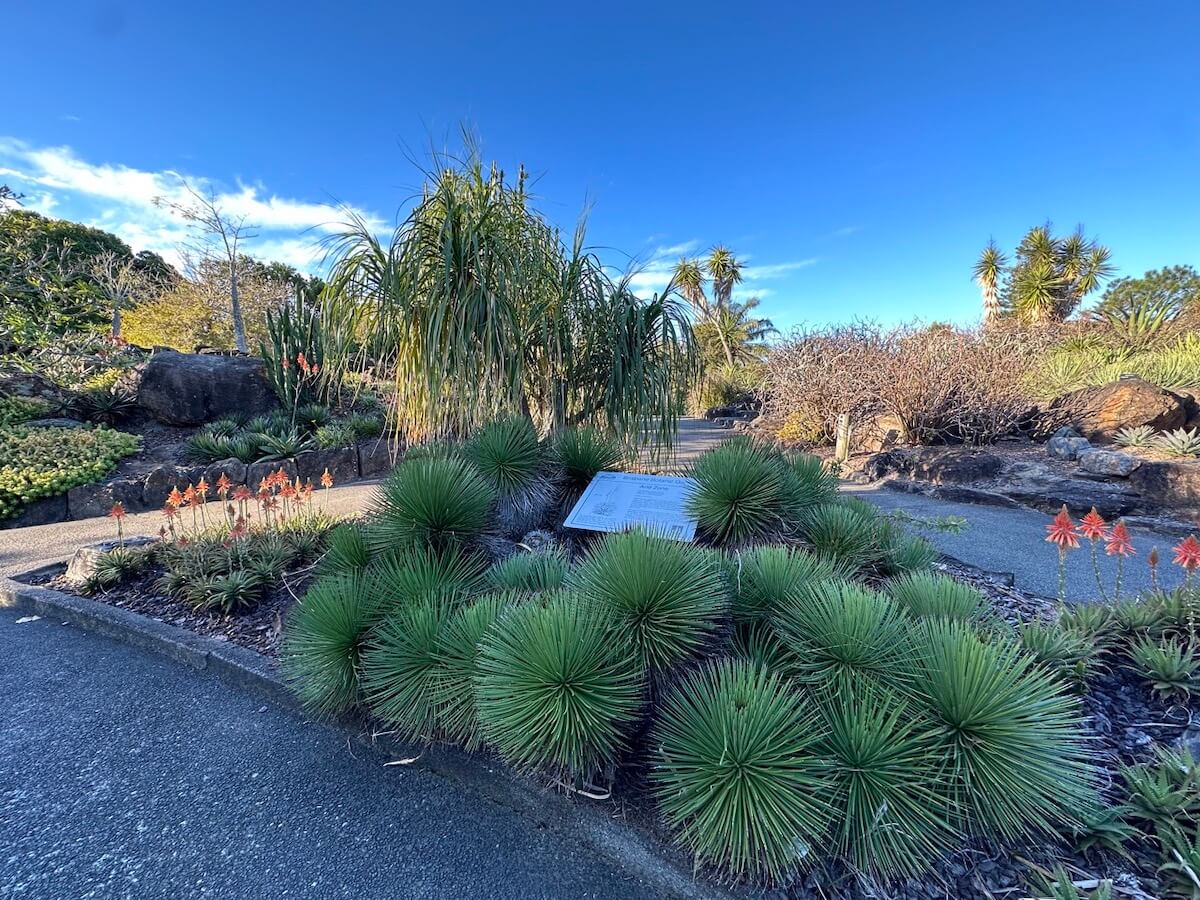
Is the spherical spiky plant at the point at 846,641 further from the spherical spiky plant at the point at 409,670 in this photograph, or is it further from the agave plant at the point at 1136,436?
the agave plant at the point at 1136,436

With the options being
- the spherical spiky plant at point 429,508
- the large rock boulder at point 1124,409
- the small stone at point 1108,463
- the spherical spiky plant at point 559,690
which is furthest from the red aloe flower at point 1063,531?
the large rock boulder at point 1124,409

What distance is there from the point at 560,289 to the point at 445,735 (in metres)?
2.99

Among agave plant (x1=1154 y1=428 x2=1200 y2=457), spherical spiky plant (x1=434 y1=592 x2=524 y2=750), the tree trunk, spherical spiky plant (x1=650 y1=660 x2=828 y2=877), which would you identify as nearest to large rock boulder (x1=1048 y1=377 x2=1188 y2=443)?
A: agave plant (x1=1154 y1=428 x2=1200 y2=457)

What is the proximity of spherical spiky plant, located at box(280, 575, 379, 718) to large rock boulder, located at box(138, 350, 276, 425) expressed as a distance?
8286 mm

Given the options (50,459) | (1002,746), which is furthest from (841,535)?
(50,459)

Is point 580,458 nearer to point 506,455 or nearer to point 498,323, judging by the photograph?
point 506,455

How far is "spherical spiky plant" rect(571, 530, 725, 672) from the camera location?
1.51m

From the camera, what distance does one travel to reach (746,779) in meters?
1.17

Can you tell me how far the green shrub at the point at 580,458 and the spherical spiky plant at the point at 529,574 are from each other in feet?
3.74

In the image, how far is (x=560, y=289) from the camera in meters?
3.68

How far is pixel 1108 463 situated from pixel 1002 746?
20.6 feet

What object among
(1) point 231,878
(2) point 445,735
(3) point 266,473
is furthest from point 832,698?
(3) point 266,473

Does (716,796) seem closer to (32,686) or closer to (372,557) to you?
(372,557)

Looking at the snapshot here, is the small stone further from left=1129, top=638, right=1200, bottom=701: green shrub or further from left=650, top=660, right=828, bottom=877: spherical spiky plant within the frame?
left=650, top=660, right=828, bottom=877: spherical spiky plant
